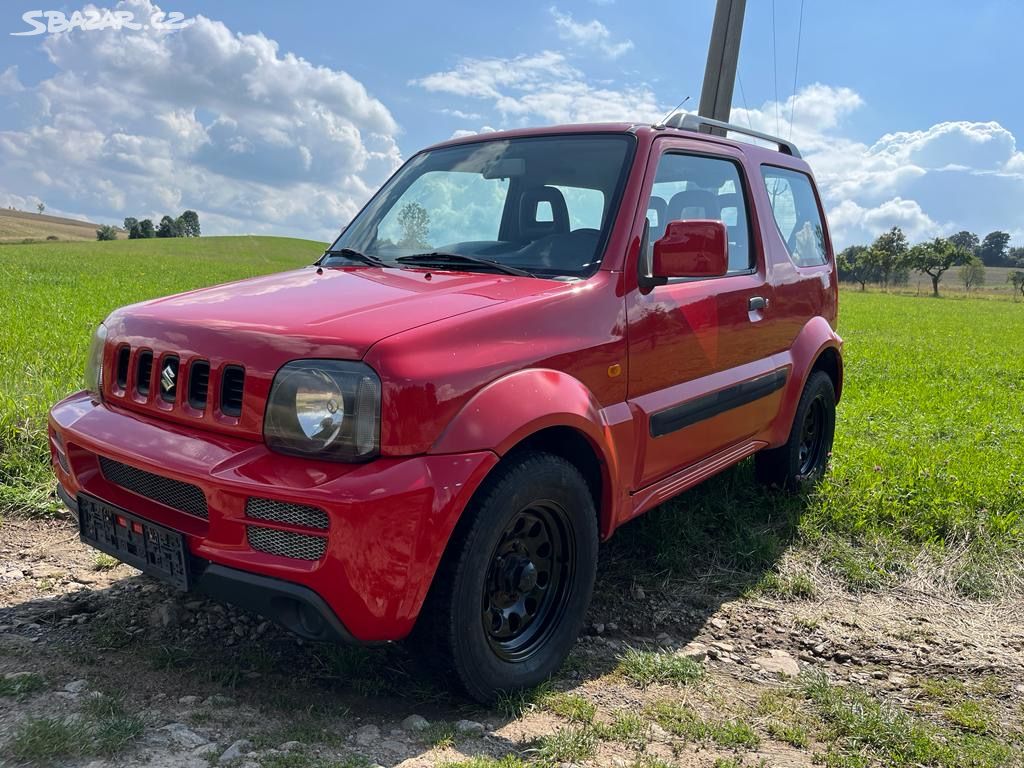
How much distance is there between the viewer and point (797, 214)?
486 cm

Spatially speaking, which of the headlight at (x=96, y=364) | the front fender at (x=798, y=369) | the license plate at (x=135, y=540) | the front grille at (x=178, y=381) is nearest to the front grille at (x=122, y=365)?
the front grille at (x=178, y=381)

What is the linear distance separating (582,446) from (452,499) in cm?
76

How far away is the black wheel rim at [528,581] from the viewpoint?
2.75 metres

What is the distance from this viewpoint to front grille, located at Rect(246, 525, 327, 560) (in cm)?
222

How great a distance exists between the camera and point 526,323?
2.70 metres

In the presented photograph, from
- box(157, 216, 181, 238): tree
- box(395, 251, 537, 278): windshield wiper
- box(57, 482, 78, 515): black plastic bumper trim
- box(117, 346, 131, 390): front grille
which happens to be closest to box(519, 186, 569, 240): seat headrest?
box(395, 251, 537, 278): windshield wiper

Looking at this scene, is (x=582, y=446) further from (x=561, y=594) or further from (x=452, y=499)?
(x=452, y=499)

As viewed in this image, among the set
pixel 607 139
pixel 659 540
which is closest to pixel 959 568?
pixel 659 540

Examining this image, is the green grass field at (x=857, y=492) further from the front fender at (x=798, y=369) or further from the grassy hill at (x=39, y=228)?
the grassy hill at (x=39, y=228)

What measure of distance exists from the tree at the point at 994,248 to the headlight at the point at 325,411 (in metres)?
139

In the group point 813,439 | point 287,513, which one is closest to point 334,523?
point 287,513

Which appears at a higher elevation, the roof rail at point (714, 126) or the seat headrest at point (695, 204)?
the roof rail at point (714, 126)

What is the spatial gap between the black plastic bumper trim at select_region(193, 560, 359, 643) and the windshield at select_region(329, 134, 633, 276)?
4.89ft

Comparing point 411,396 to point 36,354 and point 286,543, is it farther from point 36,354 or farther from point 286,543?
point 36,354
